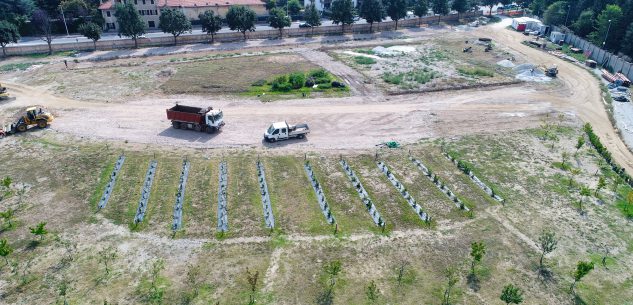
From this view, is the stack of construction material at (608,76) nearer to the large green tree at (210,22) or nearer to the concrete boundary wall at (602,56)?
the concrete boundary wall at (602,56)

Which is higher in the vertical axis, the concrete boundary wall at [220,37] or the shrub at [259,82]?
the concrete boundary wall at [220,37]

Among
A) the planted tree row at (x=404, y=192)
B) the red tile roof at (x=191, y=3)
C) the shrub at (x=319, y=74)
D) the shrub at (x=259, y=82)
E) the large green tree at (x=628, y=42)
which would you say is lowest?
the planted tree row at (x=404, y=192)

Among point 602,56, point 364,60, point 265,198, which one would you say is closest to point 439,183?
point 265,198

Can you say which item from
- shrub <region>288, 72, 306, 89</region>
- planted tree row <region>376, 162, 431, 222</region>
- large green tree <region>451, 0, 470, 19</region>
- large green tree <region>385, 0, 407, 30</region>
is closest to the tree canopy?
large green tree <region>385, 0, 407, 30</region>

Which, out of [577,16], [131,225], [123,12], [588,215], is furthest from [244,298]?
[577,16]

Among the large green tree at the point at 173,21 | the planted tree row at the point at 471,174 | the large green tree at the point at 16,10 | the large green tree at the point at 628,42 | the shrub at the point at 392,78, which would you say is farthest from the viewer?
the large green tree at the point at 16,10

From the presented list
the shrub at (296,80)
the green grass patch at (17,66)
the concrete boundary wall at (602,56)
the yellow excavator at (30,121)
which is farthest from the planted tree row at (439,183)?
the green grass patch at (17,66)
